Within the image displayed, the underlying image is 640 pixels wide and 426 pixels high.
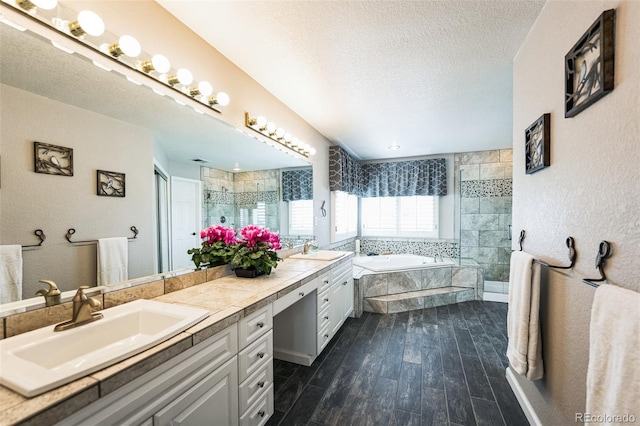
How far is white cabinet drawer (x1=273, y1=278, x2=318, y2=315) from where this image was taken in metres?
1.62

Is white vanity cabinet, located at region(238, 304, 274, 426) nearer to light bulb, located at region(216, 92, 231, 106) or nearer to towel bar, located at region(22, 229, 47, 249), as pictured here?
towel bar, located at region(22, 229, 47, 249)

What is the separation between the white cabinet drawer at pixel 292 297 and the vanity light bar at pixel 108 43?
1.40m

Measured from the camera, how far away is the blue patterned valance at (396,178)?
4.73 metres

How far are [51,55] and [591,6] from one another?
217cm

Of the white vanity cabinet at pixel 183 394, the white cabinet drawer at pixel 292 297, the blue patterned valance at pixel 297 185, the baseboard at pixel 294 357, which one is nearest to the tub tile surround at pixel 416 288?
the baseboard at pixel 294 357

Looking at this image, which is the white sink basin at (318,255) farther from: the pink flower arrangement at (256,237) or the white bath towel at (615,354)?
the white bath towel at (615,354)

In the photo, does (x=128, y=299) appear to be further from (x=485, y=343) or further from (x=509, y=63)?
(x=485, y=343)

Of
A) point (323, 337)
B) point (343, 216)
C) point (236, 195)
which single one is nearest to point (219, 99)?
point (236, 195)

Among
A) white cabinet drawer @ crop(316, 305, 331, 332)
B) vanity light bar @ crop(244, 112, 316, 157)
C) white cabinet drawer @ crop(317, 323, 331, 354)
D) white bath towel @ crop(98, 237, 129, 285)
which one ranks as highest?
vanity light bar @ crop(244, 112, 316, 157)

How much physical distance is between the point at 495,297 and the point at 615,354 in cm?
379

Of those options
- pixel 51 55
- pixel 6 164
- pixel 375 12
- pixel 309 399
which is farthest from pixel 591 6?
pixel 309 399

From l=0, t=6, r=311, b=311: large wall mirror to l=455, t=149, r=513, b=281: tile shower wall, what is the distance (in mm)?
4397

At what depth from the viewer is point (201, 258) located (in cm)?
183

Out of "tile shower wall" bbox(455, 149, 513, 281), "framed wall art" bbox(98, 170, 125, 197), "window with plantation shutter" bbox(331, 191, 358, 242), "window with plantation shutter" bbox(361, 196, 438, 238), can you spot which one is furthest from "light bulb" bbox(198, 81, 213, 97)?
"tile shower wall" bbox(455, 149, 513, 281)
